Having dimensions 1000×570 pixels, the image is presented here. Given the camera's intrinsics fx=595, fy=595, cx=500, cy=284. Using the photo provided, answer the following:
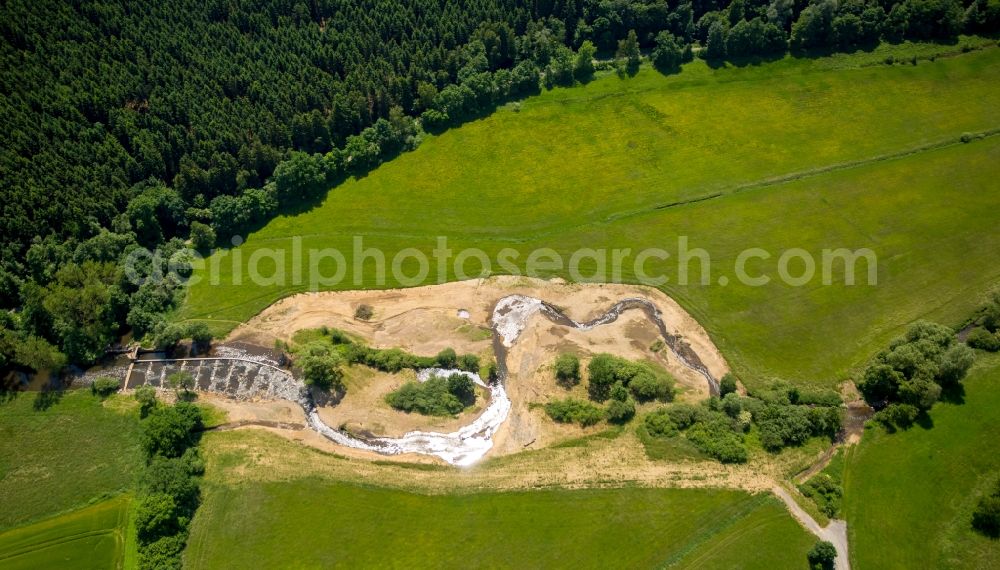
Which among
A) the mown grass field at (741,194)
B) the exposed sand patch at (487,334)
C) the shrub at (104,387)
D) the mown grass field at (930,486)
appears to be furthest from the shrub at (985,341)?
the shrub at (104,387)

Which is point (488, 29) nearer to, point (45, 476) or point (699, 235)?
point (699, 235)

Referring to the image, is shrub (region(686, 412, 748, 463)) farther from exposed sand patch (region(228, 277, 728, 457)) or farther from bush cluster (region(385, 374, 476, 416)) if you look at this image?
bush cluster (region(385, 374, 476, 416))

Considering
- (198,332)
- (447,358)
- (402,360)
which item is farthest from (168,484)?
(447,358)

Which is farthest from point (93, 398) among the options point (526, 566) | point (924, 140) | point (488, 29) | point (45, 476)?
point (924, 140)

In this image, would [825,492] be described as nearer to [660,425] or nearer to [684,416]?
[684,416]

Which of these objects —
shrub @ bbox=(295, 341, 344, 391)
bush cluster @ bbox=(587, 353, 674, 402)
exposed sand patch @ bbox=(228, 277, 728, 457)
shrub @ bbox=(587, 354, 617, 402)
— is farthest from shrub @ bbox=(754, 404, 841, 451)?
shrub @ bbox=(295, 341, 344, 391)

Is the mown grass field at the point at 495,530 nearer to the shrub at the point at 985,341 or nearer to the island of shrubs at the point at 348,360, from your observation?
the island of shrubs at the point at 348,360
